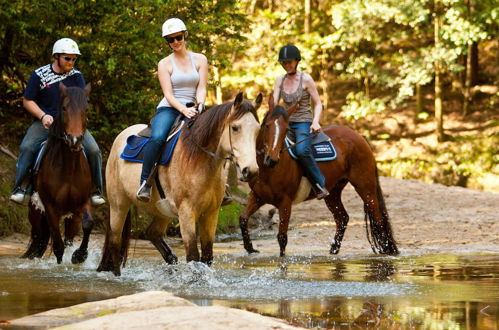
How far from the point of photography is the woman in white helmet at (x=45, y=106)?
10680mm

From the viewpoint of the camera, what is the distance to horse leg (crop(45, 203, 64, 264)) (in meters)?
10.5

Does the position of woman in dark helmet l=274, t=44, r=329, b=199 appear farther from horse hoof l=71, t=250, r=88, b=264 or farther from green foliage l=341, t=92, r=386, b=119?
green foliage l=341, t=92, r=386, b=119

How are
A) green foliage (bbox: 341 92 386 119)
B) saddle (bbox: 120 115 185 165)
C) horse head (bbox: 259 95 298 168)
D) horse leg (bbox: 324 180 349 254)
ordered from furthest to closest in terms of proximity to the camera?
green foliage (bbox: 341 92 386 119) < horse leg (bbox: 324 180 349 254) < horse head (bbox: 259 95 298 168) < saddle (bbox: 120 115 185 165)

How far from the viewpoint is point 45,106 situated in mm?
10852

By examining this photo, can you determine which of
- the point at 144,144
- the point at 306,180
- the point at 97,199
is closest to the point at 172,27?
the point at 144,144

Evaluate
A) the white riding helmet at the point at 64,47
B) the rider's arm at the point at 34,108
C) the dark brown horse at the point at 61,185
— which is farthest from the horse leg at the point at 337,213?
the white riding helmet at the point at 64,47

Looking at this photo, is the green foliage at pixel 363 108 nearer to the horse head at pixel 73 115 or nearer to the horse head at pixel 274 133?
the horse head at pixel 274 133

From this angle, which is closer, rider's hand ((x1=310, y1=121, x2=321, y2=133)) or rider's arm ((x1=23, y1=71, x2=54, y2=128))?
rider's arm ((x1=23, y1=71, x2=54, y2=128))

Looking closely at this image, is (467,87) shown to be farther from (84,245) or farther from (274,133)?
(84,245)

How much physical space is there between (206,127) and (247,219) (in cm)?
387

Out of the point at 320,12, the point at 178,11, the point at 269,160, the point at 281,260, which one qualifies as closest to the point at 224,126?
the point at 269,160

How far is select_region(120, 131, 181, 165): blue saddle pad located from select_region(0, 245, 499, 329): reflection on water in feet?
3.93

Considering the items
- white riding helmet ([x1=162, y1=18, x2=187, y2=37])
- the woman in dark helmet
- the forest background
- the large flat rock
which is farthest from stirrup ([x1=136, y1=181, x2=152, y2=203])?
the forest background

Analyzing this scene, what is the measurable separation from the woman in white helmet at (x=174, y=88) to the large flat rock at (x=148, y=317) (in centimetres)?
316
